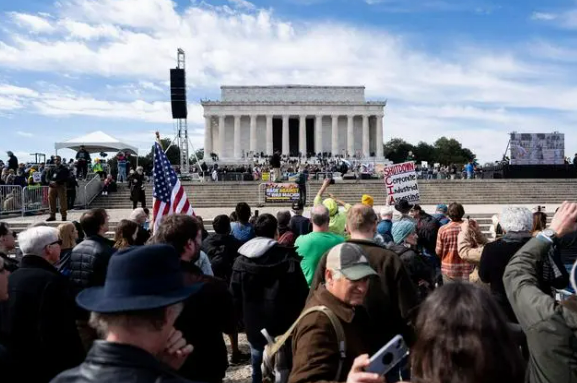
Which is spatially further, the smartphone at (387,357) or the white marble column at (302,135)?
the white marble column at (302,135)

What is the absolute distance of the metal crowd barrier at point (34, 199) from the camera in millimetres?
19558

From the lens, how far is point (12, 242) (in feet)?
17.6

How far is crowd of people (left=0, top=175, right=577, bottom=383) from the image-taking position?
1833 millimetres

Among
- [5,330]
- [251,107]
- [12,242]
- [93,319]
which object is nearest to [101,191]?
[12,242]

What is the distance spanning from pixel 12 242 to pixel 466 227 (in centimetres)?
516

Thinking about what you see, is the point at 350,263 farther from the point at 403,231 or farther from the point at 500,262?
the point at 403,231

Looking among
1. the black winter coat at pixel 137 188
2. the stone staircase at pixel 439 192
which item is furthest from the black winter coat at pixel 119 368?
the stone staircase at pixel 439 192

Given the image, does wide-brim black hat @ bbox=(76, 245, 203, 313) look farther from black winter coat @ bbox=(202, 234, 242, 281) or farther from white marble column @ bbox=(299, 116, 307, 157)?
white marble column @ bbox=(299, 116, 307, 157)

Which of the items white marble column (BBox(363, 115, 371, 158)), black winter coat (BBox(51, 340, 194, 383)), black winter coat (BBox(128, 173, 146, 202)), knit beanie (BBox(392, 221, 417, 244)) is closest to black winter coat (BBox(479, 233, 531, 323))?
knit beanie (BBox(392, 221, 417, 244))

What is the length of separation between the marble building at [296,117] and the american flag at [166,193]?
6412cm

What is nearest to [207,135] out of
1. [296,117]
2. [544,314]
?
[296,117]

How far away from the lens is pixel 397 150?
101938mm

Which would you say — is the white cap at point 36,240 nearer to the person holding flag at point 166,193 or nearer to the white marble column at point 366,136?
the person holding flag at point 166,193

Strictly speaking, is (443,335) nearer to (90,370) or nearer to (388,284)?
(90,370)
